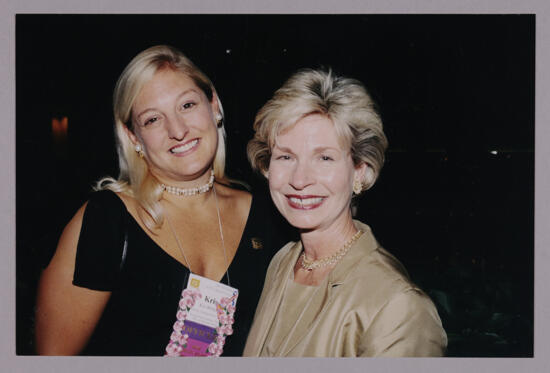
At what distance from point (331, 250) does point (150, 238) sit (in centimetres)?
86

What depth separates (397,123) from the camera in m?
2.46

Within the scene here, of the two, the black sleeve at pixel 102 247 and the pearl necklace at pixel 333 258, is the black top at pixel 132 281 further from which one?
the pearl necklace at pixel 333 258

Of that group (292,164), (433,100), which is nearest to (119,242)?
(292,164)

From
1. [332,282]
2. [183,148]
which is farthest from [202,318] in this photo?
[183,148]

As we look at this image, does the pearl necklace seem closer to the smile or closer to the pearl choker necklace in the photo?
the pearl choker necklace

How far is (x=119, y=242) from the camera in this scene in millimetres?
2266

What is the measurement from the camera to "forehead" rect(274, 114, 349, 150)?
2016mm

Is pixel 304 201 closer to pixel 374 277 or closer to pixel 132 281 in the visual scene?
pixel 374 277

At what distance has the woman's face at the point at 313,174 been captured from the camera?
2.04 m

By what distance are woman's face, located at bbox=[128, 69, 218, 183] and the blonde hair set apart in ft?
0.11

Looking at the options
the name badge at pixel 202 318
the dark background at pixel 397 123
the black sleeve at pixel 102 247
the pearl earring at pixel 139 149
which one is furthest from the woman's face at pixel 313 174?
the black sleeve at pixel 102 247

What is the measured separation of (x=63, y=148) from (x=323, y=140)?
140 cm

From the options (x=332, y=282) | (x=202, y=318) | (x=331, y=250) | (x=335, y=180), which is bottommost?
(x=202, y=318)

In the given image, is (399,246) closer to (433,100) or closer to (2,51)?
(433,100)
